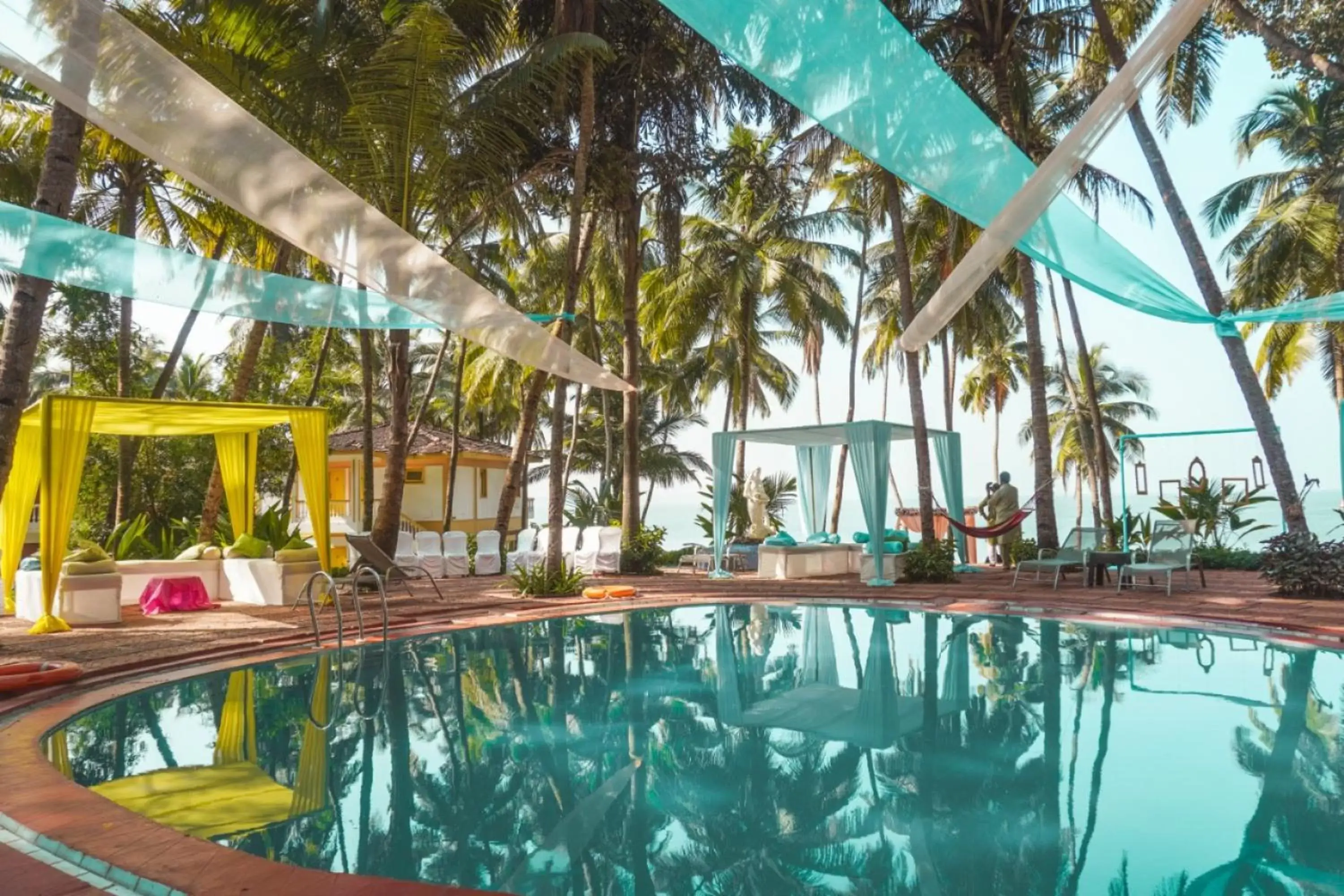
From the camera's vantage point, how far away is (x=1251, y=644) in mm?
7445

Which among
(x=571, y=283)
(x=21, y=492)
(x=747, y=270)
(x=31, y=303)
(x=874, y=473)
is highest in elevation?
(x=747, y=270)

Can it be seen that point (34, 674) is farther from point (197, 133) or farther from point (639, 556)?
point (639, 556)

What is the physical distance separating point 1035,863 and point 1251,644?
5616 mm

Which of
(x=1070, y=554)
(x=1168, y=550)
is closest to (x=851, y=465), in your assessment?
(x=1070, y=554)

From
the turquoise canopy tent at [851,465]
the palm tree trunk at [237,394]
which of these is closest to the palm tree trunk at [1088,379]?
the turquoise canopy tent at [851,465]

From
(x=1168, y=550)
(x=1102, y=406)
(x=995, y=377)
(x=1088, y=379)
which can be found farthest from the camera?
(x=1102, y=406)

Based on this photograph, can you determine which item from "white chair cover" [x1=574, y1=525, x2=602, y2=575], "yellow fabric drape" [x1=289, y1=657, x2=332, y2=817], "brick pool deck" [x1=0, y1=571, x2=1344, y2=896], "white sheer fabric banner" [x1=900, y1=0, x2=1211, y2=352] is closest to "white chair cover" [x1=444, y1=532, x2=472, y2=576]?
"brick pool deck" [x1=0, y1=571, x2=1344, y2=896]

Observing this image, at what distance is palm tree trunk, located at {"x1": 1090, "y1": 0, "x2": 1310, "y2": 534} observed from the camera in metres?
10.3

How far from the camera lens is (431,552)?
14734mm

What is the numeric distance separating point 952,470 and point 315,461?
8710 millimetres

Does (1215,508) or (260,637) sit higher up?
(1215,508)

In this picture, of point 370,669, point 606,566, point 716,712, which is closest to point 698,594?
point 606,566

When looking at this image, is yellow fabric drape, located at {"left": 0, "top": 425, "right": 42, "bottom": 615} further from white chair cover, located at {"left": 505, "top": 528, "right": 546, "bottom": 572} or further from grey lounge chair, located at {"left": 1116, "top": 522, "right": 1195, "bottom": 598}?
grey lounge chair, located at {"left": 1116, "top": 522, "right": 1195, "bottom": 598}

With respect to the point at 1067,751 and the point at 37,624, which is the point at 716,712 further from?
the point at 37,624
